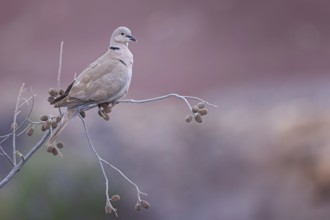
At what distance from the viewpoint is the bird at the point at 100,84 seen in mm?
6690

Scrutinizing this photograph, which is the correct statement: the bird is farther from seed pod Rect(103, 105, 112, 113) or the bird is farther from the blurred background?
the blurred background

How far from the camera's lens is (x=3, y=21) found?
99.9 feet

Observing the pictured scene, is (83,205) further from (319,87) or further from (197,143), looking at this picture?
(319,87)

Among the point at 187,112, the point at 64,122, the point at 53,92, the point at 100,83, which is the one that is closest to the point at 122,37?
the point at 100,83

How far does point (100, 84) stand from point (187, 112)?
12650 millimetres

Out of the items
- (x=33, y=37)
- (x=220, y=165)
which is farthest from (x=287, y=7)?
(x=220, y=165)

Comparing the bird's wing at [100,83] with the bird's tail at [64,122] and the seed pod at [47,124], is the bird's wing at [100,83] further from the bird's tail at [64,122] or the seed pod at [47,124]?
the seed pod at [47,124]

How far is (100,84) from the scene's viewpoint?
23.0 feet

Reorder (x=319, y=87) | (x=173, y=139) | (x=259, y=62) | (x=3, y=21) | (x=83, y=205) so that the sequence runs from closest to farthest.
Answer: (x=83, y=205)
(x=173, y=139)
(x=319, y=87)
(x=259, y=62)
(x=3, y=21)

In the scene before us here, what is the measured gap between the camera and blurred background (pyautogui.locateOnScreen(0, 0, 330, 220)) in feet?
53.2

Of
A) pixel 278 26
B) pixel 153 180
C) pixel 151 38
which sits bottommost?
pixel 153 180

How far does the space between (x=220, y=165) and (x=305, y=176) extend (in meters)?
1.99

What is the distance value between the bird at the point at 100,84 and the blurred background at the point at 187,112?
801 centimetres

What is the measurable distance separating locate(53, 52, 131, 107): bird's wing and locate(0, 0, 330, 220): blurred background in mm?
8129
